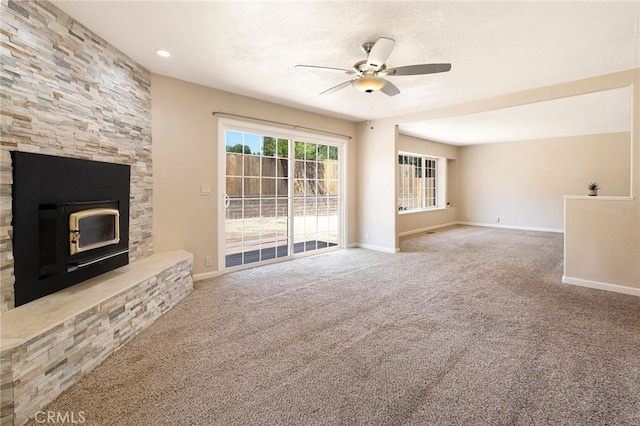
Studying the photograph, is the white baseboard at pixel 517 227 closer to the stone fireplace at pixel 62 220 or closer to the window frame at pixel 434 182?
the window frame at pixel 434 182

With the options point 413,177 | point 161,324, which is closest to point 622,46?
point 161,324

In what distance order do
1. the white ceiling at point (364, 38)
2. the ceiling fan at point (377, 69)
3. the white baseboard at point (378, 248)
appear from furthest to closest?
the white baseboard at point (378, 248), the ceiling fan at point (377, 69), the white ceiling at point (364, 38)

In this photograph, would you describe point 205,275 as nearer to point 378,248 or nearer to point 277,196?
point 277,196

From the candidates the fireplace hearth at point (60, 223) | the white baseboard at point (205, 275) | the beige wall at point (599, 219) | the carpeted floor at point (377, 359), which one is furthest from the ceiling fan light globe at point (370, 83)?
the white baseboard at point (205, 275)

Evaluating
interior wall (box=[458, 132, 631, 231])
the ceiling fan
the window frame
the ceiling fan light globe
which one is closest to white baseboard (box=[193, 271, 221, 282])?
the ceiling fan

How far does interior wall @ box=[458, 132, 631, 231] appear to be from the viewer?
7211 mm

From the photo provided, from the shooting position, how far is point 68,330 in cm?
180

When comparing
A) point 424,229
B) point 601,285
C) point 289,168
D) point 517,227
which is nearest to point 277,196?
point 289,168

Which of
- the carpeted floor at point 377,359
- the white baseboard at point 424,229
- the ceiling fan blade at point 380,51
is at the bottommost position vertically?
the carpeted floor at point 377,359

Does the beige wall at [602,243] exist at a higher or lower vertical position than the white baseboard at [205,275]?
higher

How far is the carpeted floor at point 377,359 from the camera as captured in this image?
5.33 ft

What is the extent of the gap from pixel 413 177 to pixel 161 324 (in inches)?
297

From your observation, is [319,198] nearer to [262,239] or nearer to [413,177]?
[262,239]

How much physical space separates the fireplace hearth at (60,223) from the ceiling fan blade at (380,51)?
2564 mm
